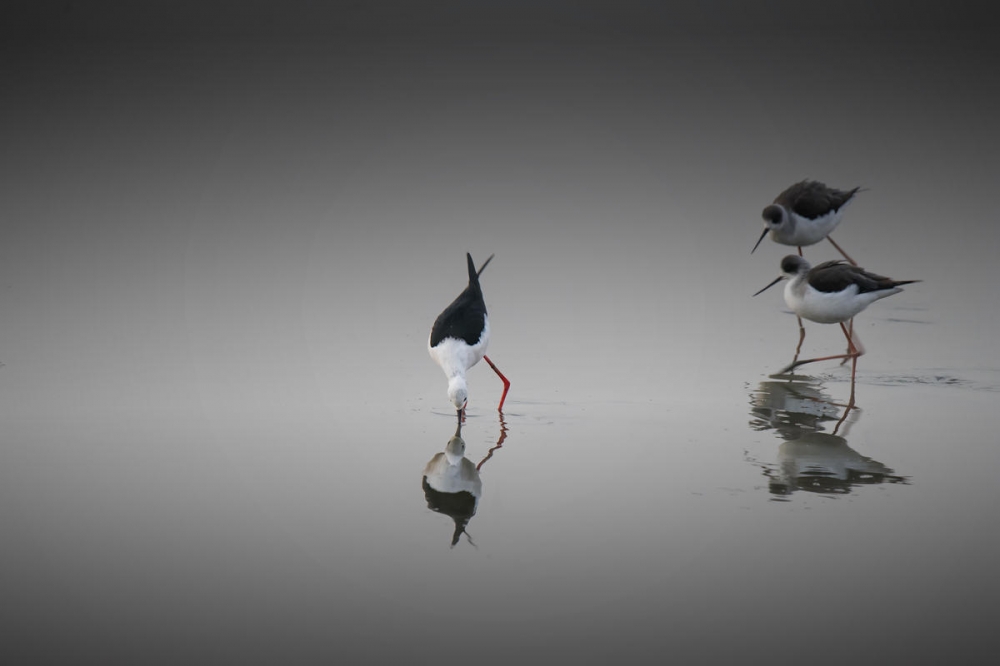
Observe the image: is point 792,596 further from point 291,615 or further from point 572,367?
point 572,367

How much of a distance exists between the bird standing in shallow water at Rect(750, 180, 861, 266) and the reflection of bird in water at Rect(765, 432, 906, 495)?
3.45 meters

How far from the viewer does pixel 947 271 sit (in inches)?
348

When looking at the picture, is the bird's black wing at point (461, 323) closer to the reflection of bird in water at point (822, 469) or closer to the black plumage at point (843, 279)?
the reflection of bird in water at point (822, 469)

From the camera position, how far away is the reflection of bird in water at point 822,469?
4.34 metres

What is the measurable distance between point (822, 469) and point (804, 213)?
4.03 meters

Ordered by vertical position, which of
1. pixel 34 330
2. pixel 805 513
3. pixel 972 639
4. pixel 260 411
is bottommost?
pixel 972 639

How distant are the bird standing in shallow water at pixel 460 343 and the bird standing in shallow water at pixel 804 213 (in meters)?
3.22

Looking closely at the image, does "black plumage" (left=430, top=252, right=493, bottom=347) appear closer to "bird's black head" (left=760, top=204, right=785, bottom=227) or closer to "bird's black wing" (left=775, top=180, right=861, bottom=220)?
"bird's black head" (left=760, top=204, right=785, bottom=227)

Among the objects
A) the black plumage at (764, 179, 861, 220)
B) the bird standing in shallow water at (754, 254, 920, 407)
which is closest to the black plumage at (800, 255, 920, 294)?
the bird standing in shallow water at (754, 254, 920, 407)

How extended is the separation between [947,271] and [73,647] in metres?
7.83

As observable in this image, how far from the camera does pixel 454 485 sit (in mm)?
4465

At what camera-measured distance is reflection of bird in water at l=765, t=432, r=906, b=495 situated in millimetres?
→ 4340

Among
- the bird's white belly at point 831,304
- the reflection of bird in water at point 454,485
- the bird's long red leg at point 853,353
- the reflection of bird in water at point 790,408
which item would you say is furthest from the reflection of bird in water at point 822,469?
the bird's white belly at point 831,304

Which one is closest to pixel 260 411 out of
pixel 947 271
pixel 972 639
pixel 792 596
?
pixel 792 596
